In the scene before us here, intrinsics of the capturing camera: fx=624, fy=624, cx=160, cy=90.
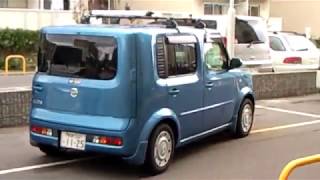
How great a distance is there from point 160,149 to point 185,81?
0.99 metres

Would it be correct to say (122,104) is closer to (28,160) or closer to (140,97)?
(140,97)

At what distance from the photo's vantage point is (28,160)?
309 inches

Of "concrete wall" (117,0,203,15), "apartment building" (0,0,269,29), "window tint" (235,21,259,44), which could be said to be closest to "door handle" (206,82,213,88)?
"window tint" (235,21,259,44)

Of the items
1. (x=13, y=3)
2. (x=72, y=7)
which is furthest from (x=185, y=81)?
(x=13, y=3)

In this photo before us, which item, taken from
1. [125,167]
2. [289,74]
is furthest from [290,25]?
[125,167]

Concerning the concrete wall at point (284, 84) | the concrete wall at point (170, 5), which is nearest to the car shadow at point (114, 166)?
the concrete wall at point (284, 84)

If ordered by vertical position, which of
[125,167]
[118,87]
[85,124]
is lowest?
[125,167]

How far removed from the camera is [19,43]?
25641 millimetres

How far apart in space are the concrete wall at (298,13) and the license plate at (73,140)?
32.1 metres

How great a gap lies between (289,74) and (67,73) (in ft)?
30.5

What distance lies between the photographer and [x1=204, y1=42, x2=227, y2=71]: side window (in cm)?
859

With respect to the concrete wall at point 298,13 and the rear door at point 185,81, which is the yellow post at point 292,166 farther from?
the concrete wall at point 298,13

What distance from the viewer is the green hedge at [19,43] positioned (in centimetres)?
2539

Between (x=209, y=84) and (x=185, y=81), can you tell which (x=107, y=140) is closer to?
(x=185, y=81)
